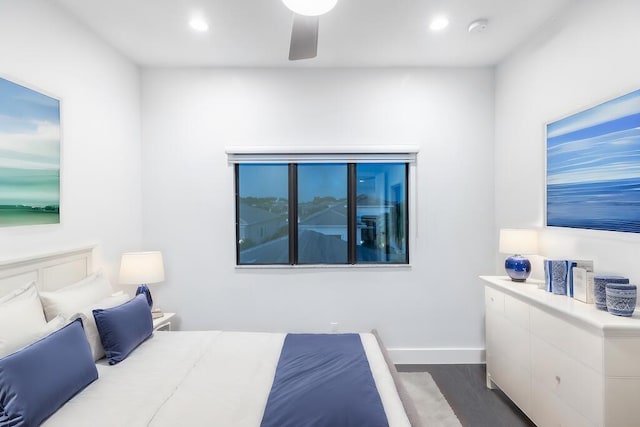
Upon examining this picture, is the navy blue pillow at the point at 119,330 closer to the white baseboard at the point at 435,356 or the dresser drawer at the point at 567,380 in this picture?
the white baseboard at the point at 435,356

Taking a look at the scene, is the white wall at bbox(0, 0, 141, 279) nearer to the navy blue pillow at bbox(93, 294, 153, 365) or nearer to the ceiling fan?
the navy blue pillow at bbox(93, 294, 153, 365)

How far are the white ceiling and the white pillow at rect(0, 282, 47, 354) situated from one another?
1.90 metres

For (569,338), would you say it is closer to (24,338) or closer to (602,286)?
(602,286)

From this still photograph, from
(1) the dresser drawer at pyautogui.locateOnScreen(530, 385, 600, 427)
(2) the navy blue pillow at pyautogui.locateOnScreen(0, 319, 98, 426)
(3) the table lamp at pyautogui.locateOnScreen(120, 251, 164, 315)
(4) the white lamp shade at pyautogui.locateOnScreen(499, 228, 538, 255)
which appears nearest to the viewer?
(2) the navy blue pillow at pyautogui.locateOnScreen(0, 319, 98, 426)

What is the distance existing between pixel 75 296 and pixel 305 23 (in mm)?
2096

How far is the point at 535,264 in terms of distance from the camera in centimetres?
278

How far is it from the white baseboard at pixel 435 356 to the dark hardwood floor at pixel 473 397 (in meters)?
0.07

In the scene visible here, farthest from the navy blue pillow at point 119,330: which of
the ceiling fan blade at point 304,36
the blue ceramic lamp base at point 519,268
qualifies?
the blue ceramic lamp base at point 519,268

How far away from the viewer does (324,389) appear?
5.31 feet

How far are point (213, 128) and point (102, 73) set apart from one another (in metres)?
0.96

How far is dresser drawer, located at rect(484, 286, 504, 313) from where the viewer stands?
2605 millimetres

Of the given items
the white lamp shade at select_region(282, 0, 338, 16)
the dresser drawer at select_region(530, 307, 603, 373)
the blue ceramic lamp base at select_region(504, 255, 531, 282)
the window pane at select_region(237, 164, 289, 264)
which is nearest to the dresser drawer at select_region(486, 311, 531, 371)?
the dresser drawer at select_region(530, 307, 603, 373)

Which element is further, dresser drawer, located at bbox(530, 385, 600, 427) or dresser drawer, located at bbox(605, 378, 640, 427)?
dresser drawer, located at bbox(530, 385, 600, 427)

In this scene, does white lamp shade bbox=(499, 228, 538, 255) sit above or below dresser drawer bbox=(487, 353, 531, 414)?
above
